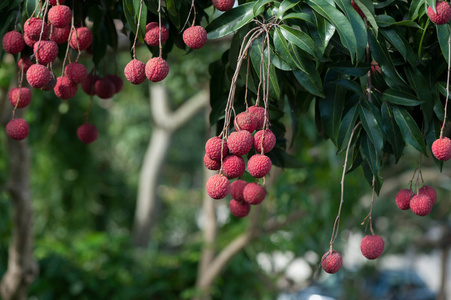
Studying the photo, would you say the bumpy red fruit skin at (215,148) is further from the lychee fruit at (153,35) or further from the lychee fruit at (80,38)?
the lychee fruit at (80,38)

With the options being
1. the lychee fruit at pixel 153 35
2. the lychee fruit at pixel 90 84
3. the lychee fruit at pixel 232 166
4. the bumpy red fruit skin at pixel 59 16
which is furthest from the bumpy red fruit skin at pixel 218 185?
the lychee fruit at pixel 90 84

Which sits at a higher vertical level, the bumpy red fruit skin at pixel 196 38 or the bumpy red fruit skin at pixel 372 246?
the bumpy red fruit skin at pixel 196 38

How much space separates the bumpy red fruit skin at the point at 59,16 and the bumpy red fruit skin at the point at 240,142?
0.35 m

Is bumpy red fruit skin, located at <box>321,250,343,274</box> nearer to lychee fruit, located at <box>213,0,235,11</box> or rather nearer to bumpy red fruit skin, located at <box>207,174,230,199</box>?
bumpy red fruit skin, located at <box>207,174,230,199</box>

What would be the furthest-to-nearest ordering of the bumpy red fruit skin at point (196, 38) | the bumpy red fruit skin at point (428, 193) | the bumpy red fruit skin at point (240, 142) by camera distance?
the bumpy red fruit skin at point (428, 193) → the bumpy red fruit skin at point (196, 38) → the bumpy red fruit skin at point (240, 142)

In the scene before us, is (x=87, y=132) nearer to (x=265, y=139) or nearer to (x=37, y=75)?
(x=37, y=75)

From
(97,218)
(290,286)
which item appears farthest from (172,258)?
(97,218)

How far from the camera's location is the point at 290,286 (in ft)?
12.5

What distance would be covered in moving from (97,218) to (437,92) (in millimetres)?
5876

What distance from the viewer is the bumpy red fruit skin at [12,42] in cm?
99

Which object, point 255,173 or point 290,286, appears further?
point 290,286

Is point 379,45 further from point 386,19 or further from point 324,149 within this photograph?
point 324,149

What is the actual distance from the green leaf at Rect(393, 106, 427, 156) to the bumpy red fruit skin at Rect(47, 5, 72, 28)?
579mm

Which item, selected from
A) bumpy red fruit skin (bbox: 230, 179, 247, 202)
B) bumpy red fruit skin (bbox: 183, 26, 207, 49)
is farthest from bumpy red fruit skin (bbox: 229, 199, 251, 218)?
bumpy red fruit skin (bbox: 183, 26, 207, 49)
